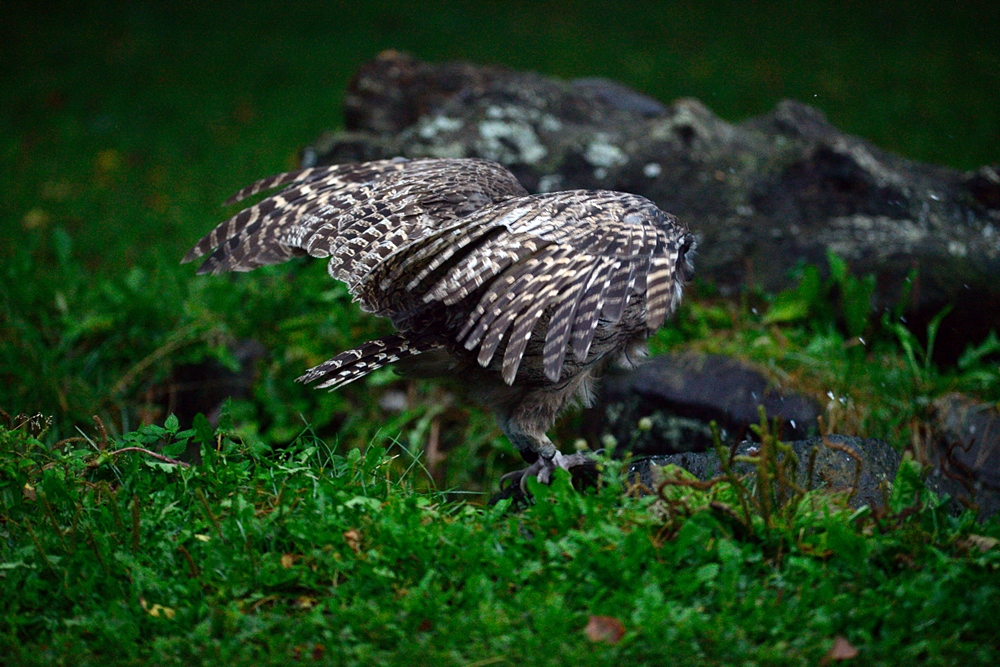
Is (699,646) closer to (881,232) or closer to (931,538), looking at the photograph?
(931,538)

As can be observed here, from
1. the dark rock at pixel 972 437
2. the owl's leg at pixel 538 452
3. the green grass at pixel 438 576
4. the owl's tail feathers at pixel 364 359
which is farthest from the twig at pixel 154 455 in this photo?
the dark rock at pixel 972 437

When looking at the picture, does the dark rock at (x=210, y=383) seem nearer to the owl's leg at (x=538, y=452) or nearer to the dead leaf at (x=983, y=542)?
the owl's leg at (x=538, y=452)

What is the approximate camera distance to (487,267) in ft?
11.1

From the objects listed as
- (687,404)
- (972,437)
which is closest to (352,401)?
(687,404)

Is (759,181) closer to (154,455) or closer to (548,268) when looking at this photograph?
(548,268)

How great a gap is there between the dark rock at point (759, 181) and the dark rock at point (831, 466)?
2187 mm

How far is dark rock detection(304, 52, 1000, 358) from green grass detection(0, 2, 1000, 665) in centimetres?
26

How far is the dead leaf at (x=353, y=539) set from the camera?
303 centimetres

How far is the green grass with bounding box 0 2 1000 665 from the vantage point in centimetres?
273

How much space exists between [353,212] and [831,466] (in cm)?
243

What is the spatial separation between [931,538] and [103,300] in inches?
212

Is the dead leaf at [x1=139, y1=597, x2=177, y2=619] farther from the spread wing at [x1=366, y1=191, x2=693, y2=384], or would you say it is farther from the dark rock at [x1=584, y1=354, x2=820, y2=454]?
the dark rock at [x1=584, y1=354, x2=820, y2=454]

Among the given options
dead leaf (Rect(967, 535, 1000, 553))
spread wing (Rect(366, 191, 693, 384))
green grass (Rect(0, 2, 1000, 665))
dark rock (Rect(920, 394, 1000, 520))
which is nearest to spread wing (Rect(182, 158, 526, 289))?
spread wing (Rect(366, 191, 693, 384))

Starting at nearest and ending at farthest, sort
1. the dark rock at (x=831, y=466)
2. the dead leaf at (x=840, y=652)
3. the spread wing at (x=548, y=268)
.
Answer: the dead leaf at (x=840, y=652) → the spread wing at (x=548, y=268) → the dark rock at (x=831, y=466)
